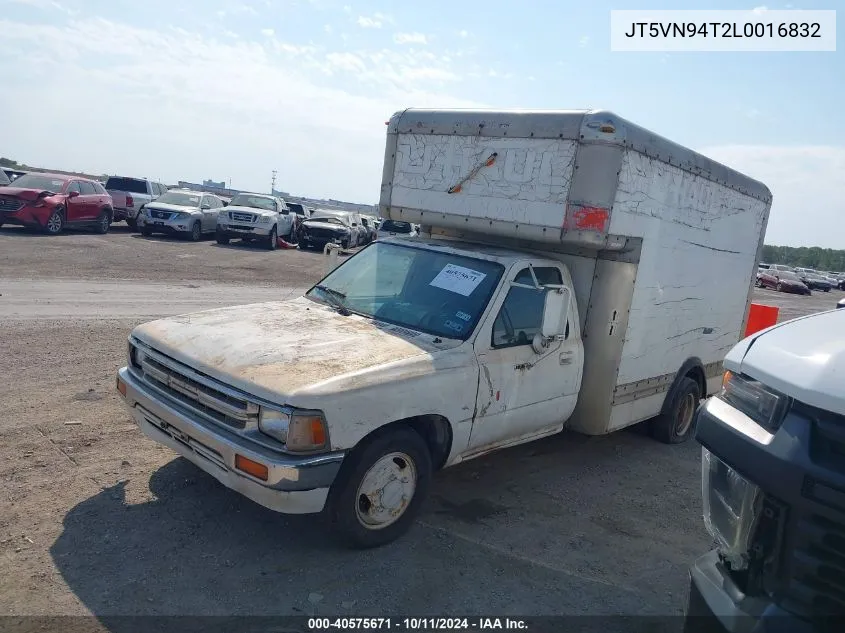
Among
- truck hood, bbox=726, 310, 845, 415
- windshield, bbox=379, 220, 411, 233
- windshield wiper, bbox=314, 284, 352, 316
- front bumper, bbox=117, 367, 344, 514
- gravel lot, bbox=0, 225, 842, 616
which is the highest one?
truck hood, bbox=726, 310, 845, 415

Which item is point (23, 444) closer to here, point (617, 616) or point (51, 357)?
point (51, 357)

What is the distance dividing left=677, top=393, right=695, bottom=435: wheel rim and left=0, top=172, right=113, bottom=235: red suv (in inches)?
689

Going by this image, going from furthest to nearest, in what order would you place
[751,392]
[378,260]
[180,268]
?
[180,268] < [378,260] < [751,392]

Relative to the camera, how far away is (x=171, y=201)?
75.8 feet

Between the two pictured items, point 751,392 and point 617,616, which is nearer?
point 751,392

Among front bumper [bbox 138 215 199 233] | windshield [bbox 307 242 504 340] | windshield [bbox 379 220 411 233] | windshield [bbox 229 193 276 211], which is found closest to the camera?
windshield [bbox 307 242 504 340]

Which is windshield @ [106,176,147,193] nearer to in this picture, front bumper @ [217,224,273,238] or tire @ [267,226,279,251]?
front bumper @ [217,224,273,238]

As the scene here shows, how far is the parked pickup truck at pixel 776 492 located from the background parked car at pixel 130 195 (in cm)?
2333

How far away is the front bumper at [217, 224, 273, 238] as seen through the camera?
73.7 feet

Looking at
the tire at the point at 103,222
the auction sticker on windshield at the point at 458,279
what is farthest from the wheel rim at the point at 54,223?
the auction sticker on windshield at the point at 458,279

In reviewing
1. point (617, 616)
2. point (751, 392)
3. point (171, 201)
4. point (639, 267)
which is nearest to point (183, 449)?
point (617, 616)

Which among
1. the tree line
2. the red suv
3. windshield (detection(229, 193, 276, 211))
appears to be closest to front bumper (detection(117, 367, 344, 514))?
the red suv

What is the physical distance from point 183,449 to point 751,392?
3.08m

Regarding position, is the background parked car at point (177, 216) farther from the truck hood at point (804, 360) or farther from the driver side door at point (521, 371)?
the truck hood at point (804, 360)
